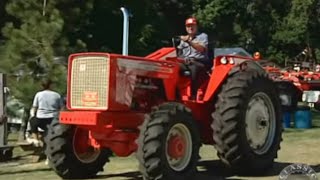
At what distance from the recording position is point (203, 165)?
37.8 ft

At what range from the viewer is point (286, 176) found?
204 inches

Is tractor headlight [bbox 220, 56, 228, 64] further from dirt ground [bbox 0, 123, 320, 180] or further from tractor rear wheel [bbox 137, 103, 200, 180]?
dirt ground [bbox 0, 123, 320, 180]

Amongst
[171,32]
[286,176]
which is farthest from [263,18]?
[286,176]

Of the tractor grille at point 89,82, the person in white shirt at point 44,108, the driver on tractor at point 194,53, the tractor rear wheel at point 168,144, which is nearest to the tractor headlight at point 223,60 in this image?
the driver on tractor at point 194,53

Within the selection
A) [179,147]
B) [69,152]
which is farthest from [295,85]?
[179,147]

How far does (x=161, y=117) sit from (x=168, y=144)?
1.31 ft

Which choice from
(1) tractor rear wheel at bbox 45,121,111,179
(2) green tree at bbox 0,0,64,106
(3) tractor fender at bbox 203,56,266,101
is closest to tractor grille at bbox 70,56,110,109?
(1) tractor rear wheel at bbox 45,121,111,179

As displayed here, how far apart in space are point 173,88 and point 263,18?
48187mm

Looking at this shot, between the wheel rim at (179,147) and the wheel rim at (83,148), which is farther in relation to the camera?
the wheel rim at (83,148)

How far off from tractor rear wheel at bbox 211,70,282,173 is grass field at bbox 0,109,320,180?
280 millimetres

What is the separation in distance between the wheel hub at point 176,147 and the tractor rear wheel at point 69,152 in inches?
60.1

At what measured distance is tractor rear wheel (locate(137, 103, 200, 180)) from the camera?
8711 millimetres

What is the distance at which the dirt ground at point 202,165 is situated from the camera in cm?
1051

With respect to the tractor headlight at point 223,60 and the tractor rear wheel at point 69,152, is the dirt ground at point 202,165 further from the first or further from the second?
the tractor headlight at point 223,60
